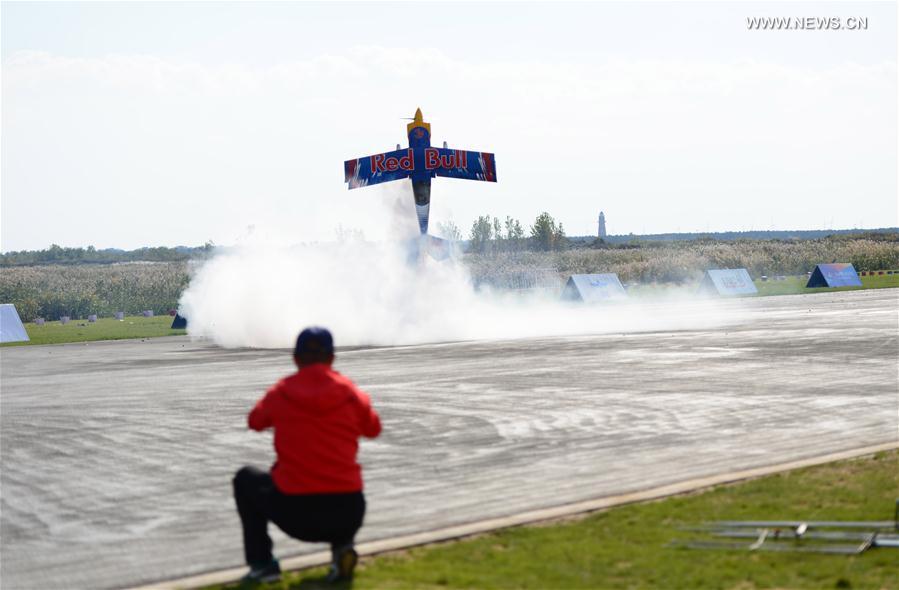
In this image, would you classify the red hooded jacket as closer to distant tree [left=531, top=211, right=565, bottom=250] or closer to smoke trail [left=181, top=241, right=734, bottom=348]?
smoke trail [left=181, top=241, right=734, bottom=348]

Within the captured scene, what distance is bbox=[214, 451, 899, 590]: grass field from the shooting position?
7320 mm

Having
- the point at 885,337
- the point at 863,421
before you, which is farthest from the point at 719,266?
the point at 863,421

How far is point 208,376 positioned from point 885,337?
16.7 m

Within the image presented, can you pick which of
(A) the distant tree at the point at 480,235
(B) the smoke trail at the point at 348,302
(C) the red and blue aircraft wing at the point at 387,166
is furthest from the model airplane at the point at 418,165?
(A) the distant tree at the point at 480,235

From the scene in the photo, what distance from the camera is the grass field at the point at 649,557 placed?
7320 mm

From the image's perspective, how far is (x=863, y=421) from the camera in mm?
14383

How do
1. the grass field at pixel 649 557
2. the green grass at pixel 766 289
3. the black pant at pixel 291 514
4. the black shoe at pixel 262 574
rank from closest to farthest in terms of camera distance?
the grass field at pixel 649 557
the black pant at pixel 291 514
the black shoe at pixel 262 574
the green grass at pixel 766 289

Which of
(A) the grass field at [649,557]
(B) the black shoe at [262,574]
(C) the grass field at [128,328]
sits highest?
(C) the grass field at [128,328]

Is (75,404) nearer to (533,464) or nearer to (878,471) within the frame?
(533,464)

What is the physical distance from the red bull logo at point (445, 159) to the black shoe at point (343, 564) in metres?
32.2

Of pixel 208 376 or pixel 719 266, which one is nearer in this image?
pixel 208 376

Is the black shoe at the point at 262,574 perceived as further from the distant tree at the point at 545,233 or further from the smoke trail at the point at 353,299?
the distant tree at the point at 545,233

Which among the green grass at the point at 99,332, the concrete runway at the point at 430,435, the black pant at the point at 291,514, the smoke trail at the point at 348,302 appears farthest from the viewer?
the green grass at the point at 99,332

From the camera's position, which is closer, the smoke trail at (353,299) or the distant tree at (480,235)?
the smoke trail at (353,299)
